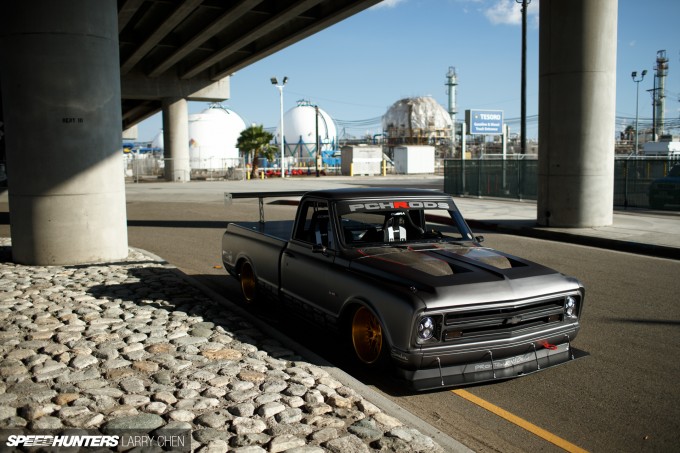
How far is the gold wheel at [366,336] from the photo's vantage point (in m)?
5.27

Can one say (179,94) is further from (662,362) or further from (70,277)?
(662,362)

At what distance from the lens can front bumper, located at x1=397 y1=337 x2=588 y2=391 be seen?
484cm

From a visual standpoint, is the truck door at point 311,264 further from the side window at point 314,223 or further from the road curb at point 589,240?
the road curb at point 589,240

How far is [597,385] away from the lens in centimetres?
522

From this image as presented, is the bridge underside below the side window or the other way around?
the other way around

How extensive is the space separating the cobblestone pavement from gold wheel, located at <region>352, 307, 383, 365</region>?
427 millimetres

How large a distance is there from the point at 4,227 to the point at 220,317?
43.1ft

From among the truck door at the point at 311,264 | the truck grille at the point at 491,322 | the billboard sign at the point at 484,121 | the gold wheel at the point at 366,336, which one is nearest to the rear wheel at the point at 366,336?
the gold wheel at the point at 366,336

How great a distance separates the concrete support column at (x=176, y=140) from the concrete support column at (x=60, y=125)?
38.1 m

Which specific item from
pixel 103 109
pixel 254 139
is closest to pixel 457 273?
pixel 103 109

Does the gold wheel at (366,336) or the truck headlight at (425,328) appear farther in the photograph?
the gold wheel at (366,336)

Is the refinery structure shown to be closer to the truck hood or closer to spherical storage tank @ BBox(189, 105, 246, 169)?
spherical storage tank @ BBox(189, 105, 246, 169)

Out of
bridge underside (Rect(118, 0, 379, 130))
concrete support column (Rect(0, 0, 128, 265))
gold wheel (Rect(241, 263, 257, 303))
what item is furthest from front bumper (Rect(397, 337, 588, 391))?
bridge underside (Rect(118, 0, 379, 130))

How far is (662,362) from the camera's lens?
577 centimetres
